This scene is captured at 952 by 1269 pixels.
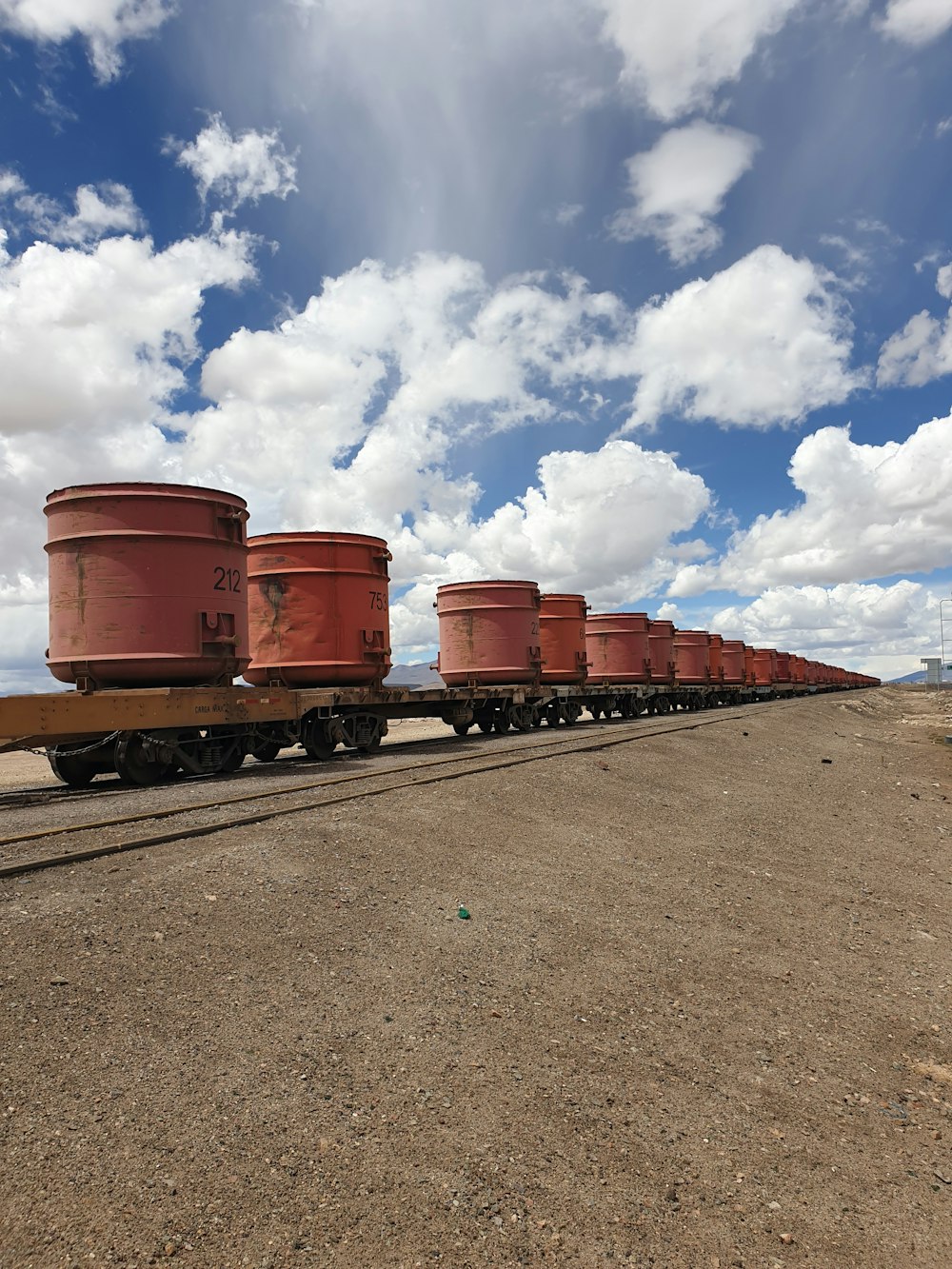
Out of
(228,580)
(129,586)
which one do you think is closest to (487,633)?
(228,580)

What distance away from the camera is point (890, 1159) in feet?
11.5

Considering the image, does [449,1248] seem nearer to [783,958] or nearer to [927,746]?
[783,958]

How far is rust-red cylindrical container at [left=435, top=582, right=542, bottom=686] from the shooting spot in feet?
63.3

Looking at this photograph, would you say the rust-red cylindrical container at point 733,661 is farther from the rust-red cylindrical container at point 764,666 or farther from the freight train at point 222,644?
the freight train at point 222,644

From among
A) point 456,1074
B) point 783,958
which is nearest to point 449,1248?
point 456,1074

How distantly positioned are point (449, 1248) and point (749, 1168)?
1344 mm

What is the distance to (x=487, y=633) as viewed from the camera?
1930 cm

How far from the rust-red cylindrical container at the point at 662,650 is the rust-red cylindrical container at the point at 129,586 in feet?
73.0

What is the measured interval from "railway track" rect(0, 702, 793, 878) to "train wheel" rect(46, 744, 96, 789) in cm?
289

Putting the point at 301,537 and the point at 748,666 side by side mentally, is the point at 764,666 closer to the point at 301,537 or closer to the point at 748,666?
the point at 748,666

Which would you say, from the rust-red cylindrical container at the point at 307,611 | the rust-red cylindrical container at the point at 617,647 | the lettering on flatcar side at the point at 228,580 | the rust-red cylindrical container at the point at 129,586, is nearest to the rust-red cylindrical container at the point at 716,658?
the rust-red cylindrical container at the point at 617,647

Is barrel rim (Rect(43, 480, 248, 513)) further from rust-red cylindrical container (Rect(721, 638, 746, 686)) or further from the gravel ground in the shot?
rust-red cylindrical container (Rect(721, 638, 746, 686))

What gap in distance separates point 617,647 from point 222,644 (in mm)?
19955

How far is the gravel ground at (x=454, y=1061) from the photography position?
2854 mm
